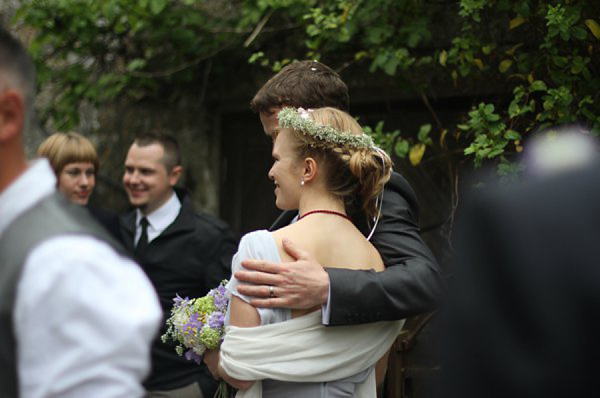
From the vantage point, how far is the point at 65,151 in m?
5.49

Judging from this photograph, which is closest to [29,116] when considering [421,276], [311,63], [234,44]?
[421,276]

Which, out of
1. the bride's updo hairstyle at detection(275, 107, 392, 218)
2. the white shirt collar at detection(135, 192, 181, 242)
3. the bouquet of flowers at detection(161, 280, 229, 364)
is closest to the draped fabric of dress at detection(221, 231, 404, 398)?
the bouquet of flowers at detection(161, 280, 229, 364)

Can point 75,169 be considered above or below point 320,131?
above

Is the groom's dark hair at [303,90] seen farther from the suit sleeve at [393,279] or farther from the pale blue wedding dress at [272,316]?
the pale blue wedding dress at [272,316]

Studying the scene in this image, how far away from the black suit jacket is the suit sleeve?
1.46 meters

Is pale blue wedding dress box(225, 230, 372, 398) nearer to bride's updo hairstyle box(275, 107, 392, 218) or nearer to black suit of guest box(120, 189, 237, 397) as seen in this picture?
bride's updo hairstyle box(275, 107, 392, 218)

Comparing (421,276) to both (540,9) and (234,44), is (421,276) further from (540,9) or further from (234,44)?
(234,44)

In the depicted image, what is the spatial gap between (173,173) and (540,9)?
2.22 metres

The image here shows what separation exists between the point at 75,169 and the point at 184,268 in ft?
3.22

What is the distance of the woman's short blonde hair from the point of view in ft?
17.9

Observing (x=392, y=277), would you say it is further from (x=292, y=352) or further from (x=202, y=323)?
(x=202, y=323)

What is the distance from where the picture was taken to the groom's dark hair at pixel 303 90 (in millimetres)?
3475

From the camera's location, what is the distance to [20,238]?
177 centimetres

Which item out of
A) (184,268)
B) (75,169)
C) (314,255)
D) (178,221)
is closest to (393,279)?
(314,255)
